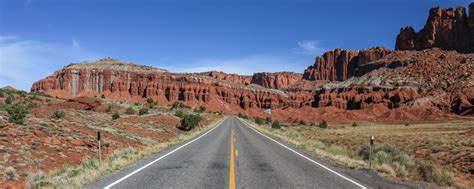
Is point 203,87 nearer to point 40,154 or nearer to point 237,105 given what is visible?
point 237,105

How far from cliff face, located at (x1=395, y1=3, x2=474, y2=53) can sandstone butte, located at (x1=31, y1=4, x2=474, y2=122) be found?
1.39 feet

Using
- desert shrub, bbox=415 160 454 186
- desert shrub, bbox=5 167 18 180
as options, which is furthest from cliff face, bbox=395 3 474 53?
desert shrub, bbox=5 167 18 180

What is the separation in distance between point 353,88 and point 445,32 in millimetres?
46568

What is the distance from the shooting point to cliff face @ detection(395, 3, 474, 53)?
5658 inches

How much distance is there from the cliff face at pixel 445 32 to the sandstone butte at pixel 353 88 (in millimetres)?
424

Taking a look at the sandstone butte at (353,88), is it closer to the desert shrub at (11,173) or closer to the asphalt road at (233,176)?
the asphalt road at (233,176)

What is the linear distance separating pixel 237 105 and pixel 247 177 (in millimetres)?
161615

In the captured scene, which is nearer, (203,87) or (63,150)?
(63,150)

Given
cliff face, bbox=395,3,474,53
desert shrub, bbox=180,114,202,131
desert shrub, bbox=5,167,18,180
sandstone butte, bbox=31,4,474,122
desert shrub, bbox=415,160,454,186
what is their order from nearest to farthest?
desert shrub, bbox=415,160,454,186
desert shrub, bbox=5,167,18,180
desert shrub, bbox=180,114,202,131
sandstone butte, bbox=31,4,474,122
cliff face, bbox=395,3,474,53

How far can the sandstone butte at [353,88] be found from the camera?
109 m

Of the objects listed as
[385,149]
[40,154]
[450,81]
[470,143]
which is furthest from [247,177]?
[450,81]

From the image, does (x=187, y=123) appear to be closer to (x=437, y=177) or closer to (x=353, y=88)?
(x=437, y=177)

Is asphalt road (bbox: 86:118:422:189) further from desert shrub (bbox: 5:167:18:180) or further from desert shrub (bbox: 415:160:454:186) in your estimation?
desert shrub (bbox: 5:167:18:180)

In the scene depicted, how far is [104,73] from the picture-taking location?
16312 cm
